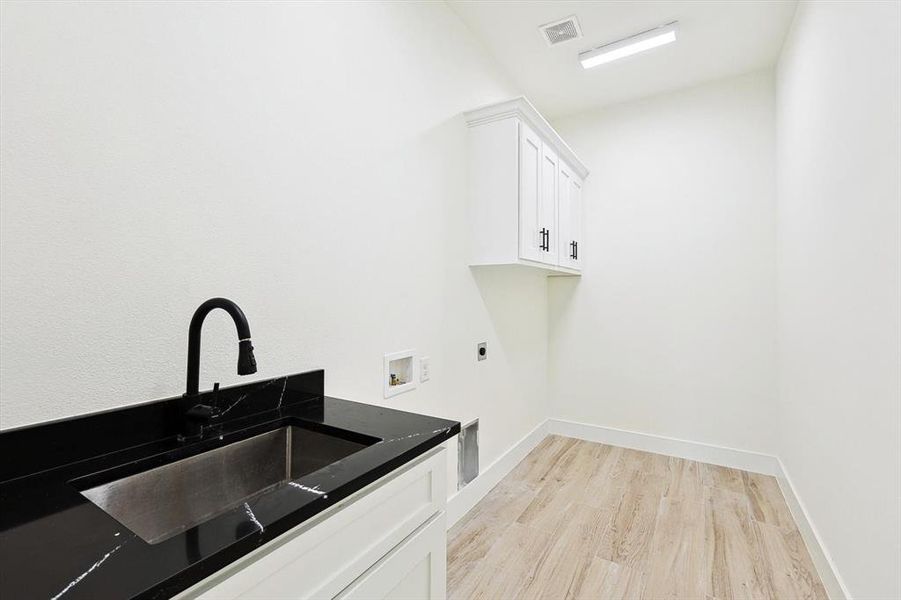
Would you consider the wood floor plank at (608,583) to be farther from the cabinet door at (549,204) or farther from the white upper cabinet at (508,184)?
the cabinet door at (549,204)

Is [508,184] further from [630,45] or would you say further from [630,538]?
[630,538]

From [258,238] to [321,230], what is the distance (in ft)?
0.83

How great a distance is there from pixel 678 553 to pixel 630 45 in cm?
292

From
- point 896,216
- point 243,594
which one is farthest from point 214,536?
point 896,216

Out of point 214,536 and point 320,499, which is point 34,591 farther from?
point 320,499

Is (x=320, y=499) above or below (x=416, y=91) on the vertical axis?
below

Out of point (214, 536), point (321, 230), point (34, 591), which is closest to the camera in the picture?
point (34, 591)

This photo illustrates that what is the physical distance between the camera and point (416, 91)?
203 centimetres

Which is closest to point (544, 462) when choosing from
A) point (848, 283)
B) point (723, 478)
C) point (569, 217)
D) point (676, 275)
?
point (723, 478)

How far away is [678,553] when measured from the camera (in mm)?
2037

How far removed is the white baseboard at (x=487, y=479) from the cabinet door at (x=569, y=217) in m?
1.40

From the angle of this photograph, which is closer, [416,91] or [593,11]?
[416,91]

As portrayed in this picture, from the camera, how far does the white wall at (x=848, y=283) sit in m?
1.25

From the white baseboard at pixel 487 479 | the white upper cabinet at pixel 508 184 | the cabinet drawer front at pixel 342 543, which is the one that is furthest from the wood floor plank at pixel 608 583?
the white upper cabinet at pixel 508 184
